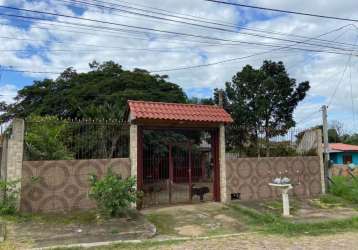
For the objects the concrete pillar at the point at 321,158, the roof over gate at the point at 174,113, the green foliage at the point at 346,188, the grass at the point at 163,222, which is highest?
the roof over gate at the point at 174,113

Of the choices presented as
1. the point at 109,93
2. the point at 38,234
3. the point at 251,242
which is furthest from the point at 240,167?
the point at 109,93

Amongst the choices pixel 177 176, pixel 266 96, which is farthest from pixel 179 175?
pixel 266 96

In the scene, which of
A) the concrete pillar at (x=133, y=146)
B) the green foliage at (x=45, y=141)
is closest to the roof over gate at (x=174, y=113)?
the concrete pillar at (x=133, y=146)

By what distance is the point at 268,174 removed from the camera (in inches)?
464

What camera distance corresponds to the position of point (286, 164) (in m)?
12.1

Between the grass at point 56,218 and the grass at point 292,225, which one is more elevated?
the grass at point 56,218

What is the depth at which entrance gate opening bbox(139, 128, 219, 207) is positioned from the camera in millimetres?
10664

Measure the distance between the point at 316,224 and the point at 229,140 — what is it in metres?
4.66

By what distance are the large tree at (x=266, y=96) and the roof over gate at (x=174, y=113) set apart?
1238cm

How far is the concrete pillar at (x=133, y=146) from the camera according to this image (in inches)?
389

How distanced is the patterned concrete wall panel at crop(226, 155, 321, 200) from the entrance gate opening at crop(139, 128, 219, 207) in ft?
2.24

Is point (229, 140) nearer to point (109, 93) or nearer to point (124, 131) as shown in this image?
point (124, 131)

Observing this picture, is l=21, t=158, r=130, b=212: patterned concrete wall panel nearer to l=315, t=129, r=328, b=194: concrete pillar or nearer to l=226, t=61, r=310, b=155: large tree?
l=315, t=129, r=328, b=194: concrete pillar

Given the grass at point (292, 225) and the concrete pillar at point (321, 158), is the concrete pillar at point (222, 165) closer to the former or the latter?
the grass at point (292, 225)
